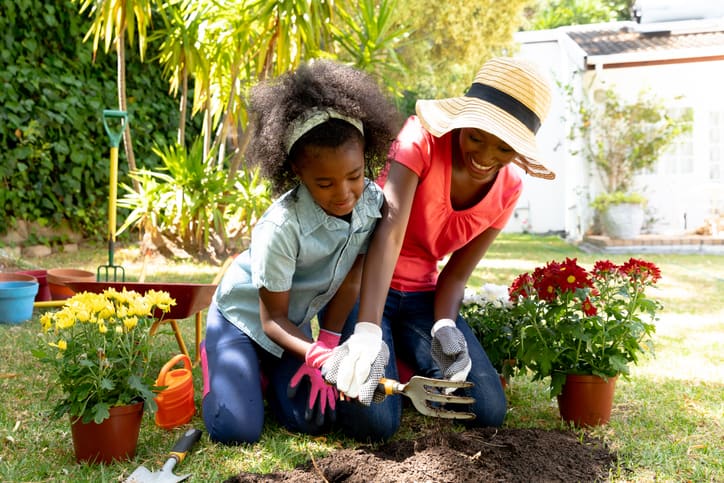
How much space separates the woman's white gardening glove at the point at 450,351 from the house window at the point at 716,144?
9180 mm

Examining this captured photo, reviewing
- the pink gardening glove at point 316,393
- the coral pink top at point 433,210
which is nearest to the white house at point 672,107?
the coral pink top at point 433,210

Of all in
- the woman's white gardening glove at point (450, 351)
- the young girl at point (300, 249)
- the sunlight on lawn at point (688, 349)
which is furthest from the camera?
the sunlight on lawn at point (688, 349)

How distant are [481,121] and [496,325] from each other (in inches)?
33.2

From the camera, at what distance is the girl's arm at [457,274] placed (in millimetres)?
2559

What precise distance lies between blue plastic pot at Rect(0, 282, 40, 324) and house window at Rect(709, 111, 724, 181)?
31.3 feet

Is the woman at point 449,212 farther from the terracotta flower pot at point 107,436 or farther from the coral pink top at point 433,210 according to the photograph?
the terracotta flower pot at point 107,436

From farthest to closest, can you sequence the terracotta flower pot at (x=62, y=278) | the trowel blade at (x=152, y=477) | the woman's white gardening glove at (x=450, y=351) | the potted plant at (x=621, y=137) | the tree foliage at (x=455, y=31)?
the tree foliage at (x=455, y=31)
the potted plant at (x=621, y=137)
the terracotta flower pot at (x=62, y=278)
the woman's white gardening glove at (x=450, y=351)
the trowel blade at (x=152, y=477)

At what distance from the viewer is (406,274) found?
105 inches

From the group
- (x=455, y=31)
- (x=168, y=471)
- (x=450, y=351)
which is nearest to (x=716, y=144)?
(x=455, y=31)

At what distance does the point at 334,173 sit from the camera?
204 centimetres

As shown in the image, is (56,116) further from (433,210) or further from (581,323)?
(581,323)

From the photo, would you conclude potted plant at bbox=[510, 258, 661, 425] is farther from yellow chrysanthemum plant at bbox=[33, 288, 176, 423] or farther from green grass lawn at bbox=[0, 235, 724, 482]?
yellow chrysanthemum plant at bbox=[33, 288, 176, 423]

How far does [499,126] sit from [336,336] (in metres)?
0.88

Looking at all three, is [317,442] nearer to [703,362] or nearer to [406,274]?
[406,274]
